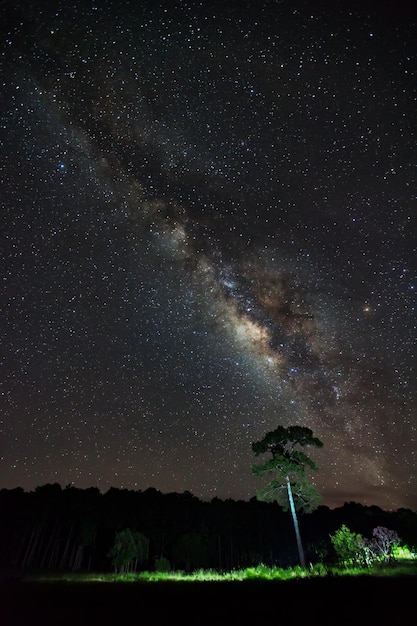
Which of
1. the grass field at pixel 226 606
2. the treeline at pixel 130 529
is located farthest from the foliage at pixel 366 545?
the treeline at pixel 130 529

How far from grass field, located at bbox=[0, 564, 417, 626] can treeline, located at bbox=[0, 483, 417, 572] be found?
171 ft

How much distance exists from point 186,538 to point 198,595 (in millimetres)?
56646

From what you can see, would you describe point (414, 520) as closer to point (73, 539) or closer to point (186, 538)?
point (186, 538)

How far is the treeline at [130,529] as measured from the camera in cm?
6294

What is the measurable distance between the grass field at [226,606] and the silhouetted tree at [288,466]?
46.7 feet

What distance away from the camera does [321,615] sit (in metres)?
8.33

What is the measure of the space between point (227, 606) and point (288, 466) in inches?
717

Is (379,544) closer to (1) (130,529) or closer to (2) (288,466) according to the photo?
(2) (288,466)

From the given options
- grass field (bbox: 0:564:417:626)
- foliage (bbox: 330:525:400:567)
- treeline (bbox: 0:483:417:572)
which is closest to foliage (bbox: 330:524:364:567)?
foliage (bbox: 330:525:400:567)

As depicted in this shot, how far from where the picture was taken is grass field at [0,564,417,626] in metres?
8.12

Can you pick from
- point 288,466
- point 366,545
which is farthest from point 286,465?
point 366,545

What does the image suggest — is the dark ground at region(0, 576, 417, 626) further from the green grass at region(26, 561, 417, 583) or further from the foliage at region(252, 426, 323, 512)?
the foliage at region(252, 426, 323, 512)

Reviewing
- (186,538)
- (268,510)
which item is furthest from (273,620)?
(268,510)

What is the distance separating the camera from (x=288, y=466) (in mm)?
26562
